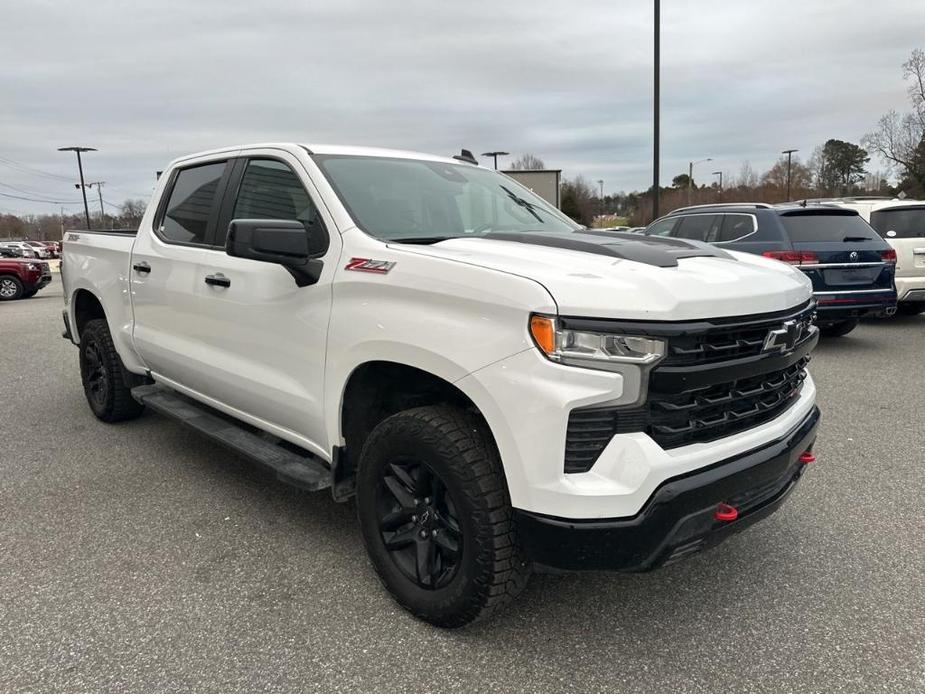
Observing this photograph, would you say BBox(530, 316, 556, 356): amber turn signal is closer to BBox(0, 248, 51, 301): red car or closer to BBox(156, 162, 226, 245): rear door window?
BBox(156, 162, 226, 245): rear door window

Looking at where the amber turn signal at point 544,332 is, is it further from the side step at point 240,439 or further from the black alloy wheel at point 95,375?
the black alloy wheel at point 95,375

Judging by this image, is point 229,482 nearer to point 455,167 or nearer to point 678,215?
point 455,167

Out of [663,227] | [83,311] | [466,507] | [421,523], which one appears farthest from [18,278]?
[466,507]

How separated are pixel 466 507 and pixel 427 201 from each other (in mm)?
1662

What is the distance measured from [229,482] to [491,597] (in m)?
2.33

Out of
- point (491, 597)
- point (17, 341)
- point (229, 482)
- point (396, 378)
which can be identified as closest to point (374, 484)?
point (396, 378)

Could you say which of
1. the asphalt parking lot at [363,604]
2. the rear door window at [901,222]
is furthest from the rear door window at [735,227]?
the asphalt parking lot at [363,604]

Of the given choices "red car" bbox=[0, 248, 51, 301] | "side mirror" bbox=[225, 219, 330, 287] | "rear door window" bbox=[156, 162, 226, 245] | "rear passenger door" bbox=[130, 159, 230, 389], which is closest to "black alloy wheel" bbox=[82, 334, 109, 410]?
"rear passenger door" bbox=[130, 159, 230, 389]

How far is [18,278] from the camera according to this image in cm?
1769

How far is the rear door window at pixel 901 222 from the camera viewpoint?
933 cm

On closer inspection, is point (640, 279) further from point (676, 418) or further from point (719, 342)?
point (676, 418)

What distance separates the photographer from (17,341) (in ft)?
31.8

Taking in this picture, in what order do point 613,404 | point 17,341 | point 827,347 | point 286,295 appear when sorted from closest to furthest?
point 613,404
point 286,295
point 827,347
point 17,341

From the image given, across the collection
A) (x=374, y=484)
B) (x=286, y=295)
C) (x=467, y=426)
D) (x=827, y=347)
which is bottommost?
(x=827, y=347)
